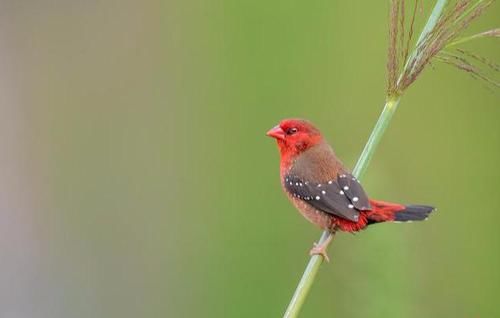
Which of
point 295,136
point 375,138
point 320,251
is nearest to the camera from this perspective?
point 375,138

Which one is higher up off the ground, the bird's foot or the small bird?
the small bird

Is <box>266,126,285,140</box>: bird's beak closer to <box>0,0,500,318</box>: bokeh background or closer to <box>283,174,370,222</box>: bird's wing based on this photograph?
<box>283,174,370,222</box>: bird's wing

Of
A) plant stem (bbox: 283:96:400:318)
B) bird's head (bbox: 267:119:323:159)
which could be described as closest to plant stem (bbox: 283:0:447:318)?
plant stem (bbox: 283:96:400:318)

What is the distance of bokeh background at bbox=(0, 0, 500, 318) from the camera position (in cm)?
311

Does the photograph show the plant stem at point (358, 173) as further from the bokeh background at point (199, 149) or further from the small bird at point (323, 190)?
the bokeh background at point (199, 149)

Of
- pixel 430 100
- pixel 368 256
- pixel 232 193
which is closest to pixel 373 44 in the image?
pixel 430 100

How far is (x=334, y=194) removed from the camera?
2174 mm

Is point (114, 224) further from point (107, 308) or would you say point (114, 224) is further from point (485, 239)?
point (485, 239)

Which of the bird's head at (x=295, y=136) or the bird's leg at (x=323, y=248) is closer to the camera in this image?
the bird's leg at (x=323, y=248)

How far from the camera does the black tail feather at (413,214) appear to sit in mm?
1993

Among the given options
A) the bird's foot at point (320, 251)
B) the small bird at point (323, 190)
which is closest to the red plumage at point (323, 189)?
the small bird at point (323, 190)

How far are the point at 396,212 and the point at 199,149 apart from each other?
5.55 ft

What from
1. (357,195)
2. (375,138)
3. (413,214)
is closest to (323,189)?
(357,195)

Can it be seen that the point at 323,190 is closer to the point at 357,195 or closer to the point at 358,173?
the point at 357,195
